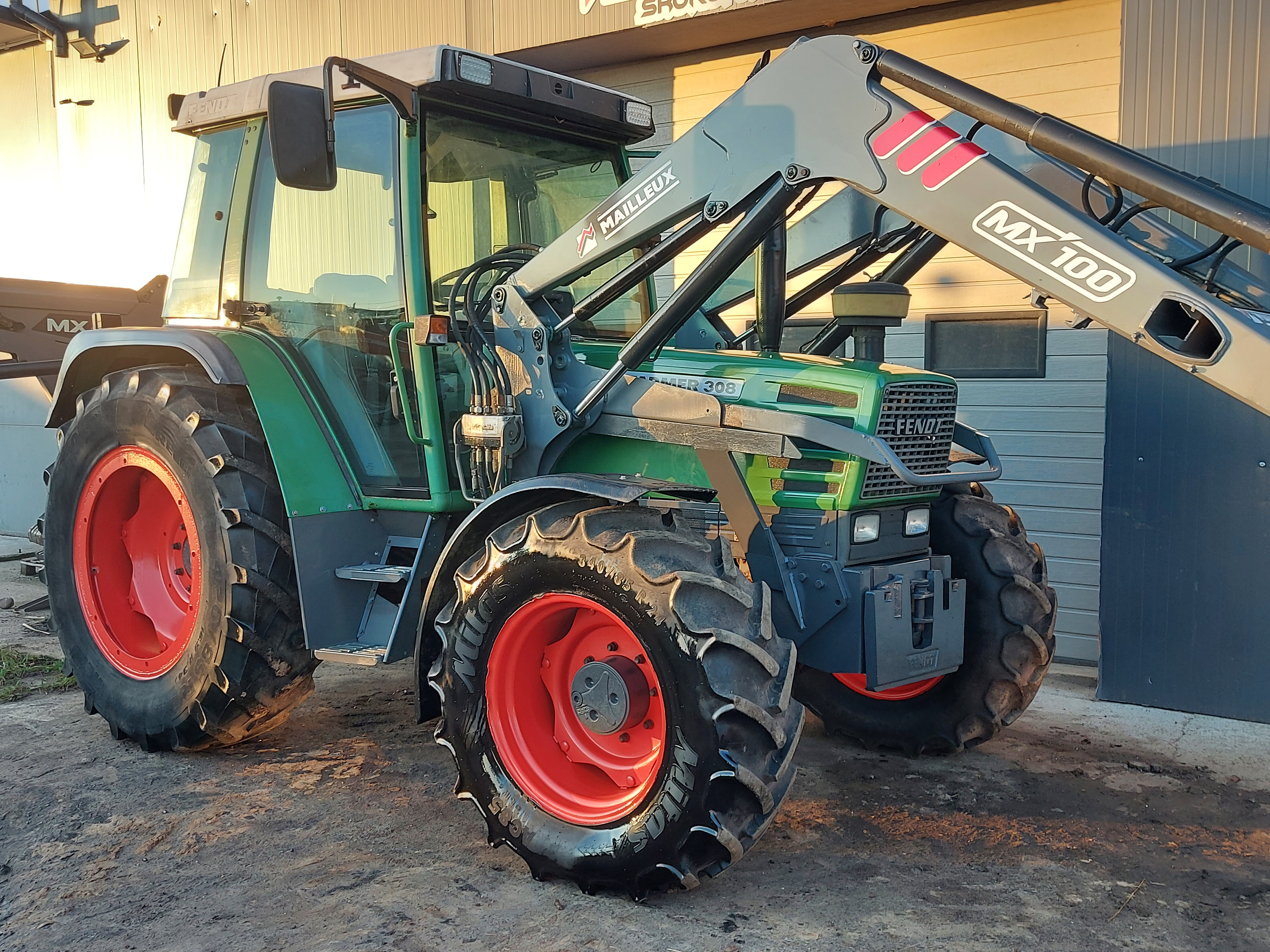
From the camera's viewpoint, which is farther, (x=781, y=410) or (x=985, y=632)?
(x=985, y=632)

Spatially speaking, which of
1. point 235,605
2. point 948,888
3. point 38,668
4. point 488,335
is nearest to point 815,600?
point 948,888

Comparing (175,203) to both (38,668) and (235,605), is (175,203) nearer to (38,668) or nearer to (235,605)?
(38,668)

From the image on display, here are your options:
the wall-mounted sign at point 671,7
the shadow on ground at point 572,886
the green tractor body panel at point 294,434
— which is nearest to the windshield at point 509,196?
the green tractor body panel at point 294,434

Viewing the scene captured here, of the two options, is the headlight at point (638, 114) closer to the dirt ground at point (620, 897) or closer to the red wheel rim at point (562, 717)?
the red wheel rim at point (562, 717)

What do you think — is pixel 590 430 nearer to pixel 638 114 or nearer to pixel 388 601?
pixel 388 601

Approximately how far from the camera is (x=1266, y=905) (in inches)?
134

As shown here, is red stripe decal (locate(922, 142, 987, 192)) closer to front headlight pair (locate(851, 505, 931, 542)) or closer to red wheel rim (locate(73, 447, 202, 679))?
front headlight pair (locate(851, 505, 931, 542))

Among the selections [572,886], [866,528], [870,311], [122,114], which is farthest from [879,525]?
[122,114]

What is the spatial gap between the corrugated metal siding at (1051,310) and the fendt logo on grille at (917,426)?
2271 mm

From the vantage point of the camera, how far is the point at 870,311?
4.00 m

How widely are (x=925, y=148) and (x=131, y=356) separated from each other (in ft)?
11.4

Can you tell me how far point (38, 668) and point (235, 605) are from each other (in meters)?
2.33

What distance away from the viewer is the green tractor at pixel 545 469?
3348mm

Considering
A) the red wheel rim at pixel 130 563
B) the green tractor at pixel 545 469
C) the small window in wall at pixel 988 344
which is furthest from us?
the small window in wall at pixel 988 344
